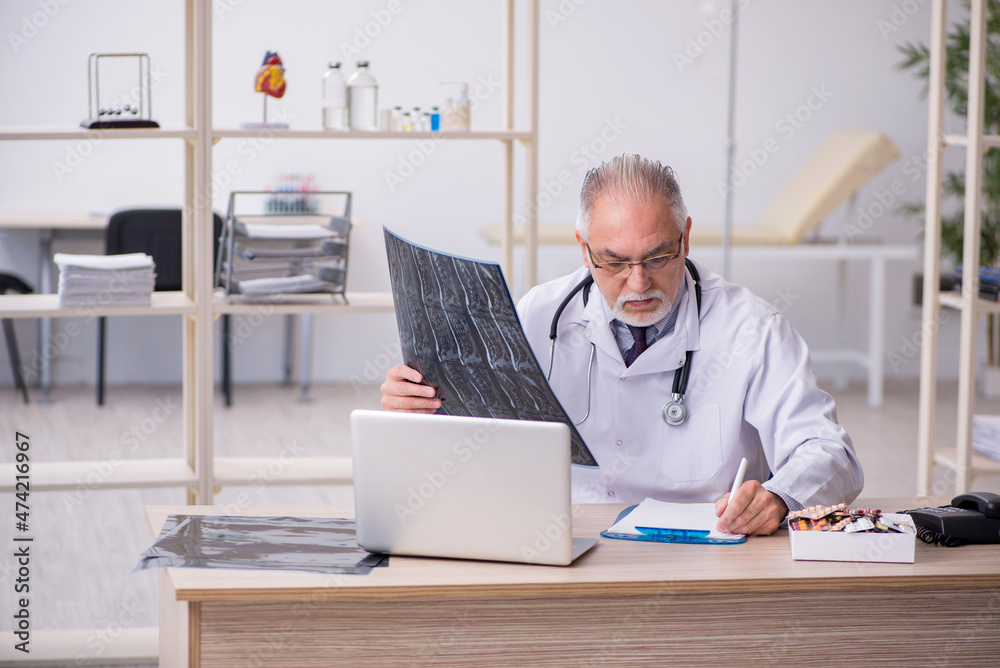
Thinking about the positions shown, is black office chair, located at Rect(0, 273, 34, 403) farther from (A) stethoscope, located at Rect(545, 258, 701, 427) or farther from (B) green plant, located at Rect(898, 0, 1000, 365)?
(B) green plant, located at Rect(898, 0, 1000, 365)

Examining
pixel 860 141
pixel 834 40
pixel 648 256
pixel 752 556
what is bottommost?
pixel 752 556

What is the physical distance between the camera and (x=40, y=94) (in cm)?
484

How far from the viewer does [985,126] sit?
4.99m

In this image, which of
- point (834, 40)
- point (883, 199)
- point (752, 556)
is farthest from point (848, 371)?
point (752, 556)

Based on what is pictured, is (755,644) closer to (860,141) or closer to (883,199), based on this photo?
(860,141)

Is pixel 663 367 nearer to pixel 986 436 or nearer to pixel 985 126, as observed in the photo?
pixel 986 436

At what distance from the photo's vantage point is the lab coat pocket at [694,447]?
5.49 ft

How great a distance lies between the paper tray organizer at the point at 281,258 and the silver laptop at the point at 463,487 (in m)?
1.47

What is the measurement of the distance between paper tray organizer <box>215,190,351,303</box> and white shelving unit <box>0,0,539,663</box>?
A: 0.15ft

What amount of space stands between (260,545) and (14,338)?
3.88 metres

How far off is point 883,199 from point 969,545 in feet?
15.0

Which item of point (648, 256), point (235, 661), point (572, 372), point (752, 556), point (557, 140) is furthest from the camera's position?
point (557, 140)
